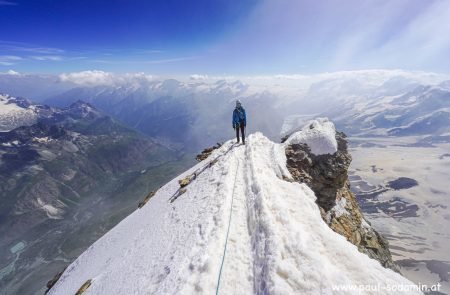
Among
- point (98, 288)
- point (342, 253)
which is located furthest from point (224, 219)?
point (98, 288)

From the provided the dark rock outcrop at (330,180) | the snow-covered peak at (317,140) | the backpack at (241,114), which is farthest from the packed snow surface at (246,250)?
the backpack at (241,114)

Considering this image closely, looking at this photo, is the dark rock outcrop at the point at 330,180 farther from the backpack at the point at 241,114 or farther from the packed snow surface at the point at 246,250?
the packed snow surface at the point at 246,250

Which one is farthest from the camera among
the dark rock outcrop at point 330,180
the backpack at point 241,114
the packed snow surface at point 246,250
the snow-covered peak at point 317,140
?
the backpack at point 241,114

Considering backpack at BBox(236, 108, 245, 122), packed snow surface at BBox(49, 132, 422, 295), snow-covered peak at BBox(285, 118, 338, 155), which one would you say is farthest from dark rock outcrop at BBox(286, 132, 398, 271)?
packed snow surface at BBox(49, 132, 422, 295)

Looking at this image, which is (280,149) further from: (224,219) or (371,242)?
(371,242)

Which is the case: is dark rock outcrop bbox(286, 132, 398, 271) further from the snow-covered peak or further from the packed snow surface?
the packed snow surface

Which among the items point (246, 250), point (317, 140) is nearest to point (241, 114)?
point (317, 140)

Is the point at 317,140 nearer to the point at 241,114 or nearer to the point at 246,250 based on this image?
the point at 241,114

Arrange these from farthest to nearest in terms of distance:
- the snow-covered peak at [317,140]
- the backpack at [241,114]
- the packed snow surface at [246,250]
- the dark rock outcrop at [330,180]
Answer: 1. the backpack at [241,114]
2. the snow-covered peak at [317,140]
3. the dark rock outcrop at [330,180]
4. the packed snow surface at [246,250]
